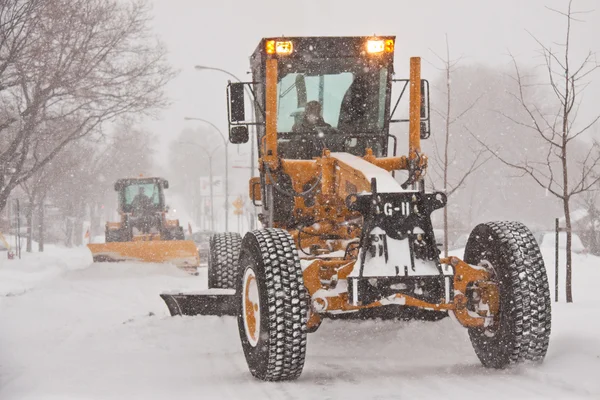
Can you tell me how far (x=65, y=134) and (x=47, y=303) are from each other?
43.4 ft

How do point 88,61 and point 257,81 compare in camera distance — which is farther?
point 88,61

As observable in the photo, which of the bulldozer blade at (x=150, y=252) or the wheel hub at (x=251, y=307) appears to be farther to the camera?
the bulldozer blade at (x=150, y=252)

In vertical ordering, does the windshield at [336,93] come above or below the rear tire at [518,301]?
above

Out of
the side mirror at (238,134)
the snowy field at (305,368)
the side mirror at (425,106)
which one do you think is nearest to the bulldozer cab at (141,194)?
the snowy field at (305,368)

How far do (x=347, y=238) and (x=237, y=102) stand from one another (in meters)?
1.75

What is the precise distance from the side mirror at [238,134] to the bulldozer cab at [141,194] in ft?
61.6

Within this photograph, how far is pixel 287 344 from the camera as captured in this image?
5.79 m

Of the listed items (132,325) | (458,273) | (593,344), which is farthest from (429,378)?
(132,325)

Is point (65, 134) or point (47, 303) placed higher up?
point (65, 134)

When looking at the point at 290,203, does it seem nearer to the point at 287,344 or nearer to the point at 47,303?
the point at 287,344

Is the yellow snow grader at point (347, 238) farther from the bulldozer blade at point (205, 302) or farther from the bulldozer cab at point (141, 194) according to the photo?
the bulldozer cab at point (141, 194)

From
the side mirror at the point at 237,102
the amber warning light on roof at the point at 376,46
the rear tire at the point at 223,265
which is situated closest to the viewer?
the side mirror at the point at 237,102

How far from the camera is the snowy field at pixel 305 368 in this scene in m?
5.53

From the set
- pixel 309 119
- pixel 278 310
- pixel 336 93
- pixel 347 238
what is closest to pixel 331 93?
pixel 336 93
